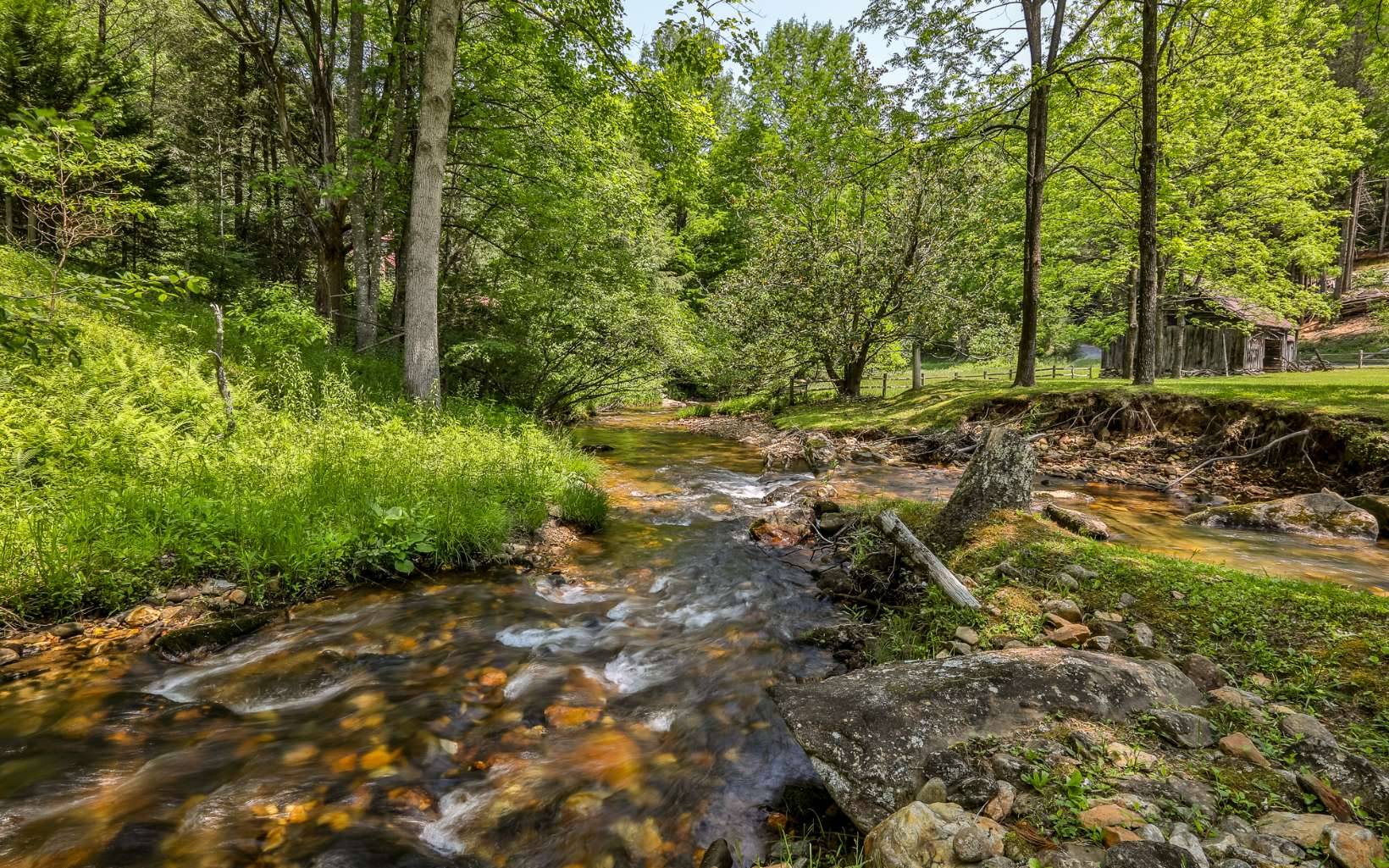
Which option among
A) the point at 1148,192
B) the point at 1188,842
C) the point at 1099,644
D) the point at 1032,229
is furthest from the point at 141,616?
the point at 1032,229

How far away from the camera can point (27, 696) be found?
369cm

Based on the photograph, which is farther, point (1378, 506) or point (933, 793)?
point (1378, 506)

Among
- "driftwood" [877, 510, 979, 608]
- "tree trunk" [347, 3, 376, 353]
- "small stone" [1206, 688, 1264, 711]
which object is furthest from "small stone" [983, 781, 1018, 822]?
"tree trunk" [347, 3, 376, 353]

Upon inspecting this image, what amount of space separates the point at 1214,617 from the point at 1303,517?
5.44 m

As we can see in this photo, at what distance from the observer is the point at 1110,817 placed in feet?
A: 7.02

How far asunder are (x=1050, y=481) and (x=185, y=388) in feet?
45.3

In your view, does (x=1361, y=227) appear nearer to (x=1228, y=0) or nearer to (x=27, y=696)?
(x=1228, y=0)

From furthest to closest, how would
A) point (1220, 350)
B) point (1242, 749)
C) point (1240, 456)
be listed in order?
point (1220, 350) < point (1240, 456) < point (1242, 749)

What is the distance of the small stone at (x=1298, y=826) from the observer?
6.44 feet

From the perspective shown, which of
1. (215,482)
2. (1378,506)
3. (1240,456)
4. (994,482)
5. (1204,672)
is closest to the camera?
(1204,672)

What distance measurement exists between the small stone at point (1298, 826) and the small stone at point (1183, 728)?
51 cm

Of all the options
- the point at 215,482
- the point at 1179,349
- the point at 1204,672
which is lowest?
the point at 1204,672

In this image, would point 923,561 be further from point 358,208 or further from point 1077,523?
point 358,208

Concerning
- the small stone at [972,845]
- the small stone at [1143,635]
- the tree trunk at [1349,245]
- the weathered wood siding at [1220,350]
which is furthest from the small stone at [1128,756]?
the tree trunk at [1349,245]
